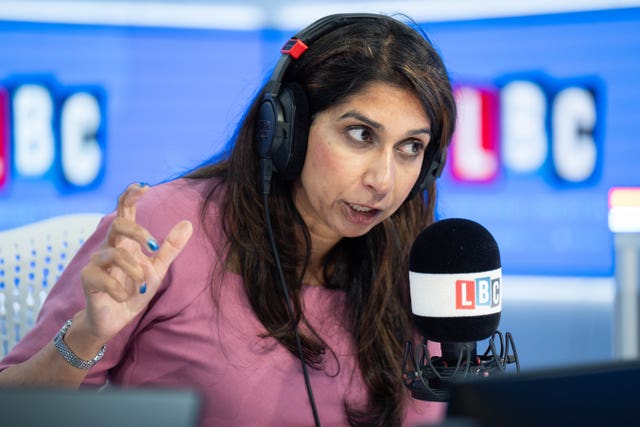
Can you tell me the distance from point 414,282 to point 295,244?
0.38m

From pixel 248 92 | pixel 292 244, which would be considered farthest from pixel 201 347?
pixel 248 92

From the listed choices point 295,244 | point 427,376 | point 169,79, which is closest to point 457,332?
point 427,376

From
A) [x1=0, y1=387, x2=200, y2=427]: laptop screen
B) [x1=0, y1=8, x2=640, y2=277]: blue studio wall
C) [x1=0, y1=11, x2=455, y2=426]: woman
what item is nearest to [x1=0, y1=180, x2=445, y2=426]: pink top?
[x1=0, y1=11, x2=455, y2=426]: woman

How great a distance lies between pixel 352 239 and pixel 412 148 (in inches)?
10.4

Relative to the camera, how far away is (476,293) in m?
0.92

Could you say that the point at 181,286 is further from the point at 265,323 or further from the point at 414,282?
the point at 414,282

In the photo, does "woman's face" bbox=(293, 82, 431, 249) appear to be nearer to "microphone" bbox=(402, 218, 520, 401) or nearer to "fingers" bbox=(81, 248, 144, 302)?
"microphone" bbox=(402, 218, 520, 401)

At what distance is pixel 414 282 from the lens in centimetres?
97

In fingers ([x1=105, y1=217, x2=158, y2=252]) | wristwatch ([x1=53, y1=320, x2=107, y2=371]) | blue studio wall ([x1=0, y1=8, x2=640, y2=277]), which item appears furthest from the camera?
blue studio wall ([x1=0, y1=8, x2=640, y2=277])

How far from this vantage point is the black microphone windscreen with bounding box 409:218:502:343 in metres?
0.91

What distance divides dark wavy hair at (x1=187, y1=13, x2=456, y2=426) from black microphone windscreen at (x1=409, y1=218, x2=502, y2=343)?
0.30 metres

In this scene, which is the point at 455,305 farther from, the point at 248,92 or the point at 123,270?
the point at 248,92

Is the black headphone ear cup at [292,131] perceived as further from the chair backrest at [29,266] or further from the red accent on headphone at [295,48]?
the chair backrest at [29,266]

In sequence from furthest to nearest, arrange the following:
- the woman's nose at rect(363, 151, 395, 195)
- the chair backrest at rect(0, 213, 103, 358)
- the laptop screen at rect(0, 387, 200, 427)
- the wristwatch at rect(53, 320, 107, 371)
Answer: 1. the chair backrest at rect(0, 213, 103, 358)
2. the woman's nose at rect(363, 151, 395, 195)
3. the wristwatch at rect(53, 320, 107, 371)
4. the laptop screen at rect(0, 387, 200, 427)
